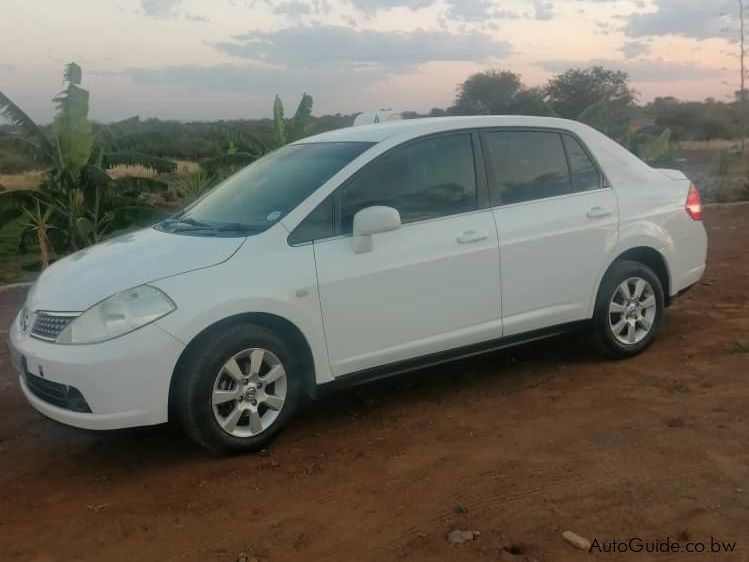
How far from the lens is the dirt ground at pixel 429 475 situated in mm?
3590

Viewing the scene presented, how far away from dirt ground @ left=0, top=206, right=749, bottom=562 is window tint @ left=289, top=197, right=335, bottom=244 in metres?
1.19

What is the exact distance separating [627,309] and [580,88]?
111ft

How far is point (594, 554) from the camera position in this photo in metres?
3.34

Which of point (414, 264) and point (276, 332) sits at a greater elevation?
point (414, 264)

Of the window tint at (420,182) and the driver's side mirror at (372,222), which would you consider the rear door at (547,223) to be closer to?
the window tint at (420,182)

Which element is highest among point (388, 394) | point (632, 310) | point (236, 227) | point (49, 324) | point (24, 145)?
point (24, 145)

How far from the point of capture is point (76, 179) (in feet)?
37.2

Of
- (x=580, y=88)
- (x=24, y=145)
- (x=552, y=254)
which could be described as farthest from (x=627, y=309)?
(x=580, y=88)

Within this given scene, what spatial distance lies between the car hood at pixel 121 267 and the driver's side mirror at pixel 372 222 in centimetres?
66

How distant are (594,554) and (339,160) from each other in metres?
2.85

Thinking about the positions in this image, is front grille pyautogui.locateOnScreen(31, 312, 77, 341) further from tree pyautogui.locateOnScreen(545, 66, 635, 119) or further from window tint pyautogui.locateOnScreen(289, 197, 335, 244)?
tree pyautogui.locateOnScreen(545, 66, 635, 119)

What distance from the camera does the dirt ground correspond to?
3.59 m

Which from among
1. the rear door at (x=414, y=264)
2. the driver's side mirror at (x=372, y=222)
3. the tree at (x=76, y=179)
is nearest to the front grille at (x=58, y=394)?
the rear door at (x=414, y=264)

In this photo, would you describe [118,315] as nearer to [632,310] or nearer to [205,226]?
[205,226]
